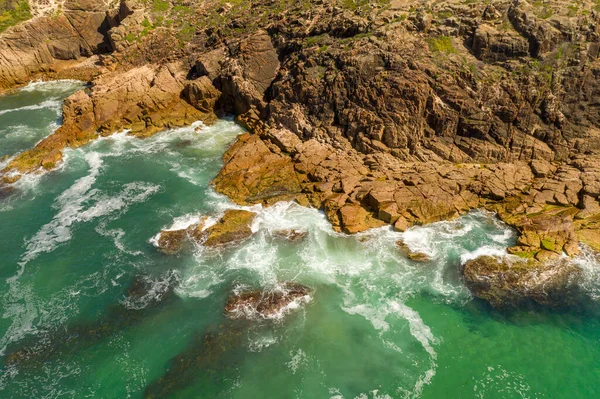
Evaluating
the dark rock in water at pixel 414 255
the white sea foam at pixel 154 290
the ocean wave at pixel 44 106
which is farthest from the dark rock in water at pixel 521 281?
the ocean wave at pixel 44 106

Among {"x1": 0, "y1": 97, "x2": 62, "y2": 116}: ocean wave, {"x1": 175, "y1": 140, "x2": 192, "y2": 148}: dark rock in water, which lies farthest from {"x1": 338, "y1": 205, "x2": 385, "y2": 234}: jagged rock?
{"x1": 0, "y1": 97, "x2": 62, "y2": 116}: ocean wave

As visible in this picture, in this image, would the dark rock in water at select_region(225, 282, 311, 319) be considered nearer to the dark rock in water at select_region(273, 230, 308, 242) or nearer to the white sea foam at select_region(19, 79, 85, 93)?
the dark rock in water at select_region(273, 230, 308, 242)

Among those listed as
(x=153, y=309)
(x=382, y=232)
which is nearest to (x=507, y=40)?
(x=382, y=232)

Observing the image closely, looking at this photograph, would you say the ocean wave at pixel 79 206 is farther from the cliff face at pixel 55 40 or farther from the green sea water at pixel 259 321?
the cliff face at pixel 55 40

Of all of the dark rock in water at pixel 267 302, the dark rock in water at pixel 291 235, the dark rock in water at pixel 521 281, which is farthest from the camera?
the dark rock in water at pixel 291 235

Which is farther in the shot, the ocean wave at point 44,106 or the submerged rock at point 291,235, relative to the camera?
the ocean wave at point 44,106

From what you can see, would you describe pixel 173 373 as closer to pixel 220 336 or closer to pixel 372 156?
pixel 220 336

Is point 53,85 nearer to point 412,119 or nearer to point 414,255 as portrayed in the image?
point 412,119
